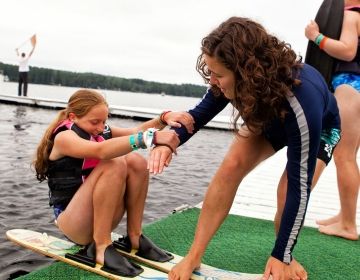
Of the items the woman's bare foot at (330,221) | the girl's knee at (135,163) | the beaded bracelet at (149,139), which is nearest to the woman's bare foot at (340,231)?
the woman's bare foot at (330,221)

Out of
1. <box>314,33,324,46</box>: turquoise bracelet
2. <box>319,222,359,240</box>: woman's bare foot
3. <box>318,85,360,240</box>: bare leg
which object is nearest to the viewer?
<box>318,85,360,240</box>: bare leg

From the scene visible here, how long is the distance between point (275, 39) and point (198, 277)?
1.36 meters

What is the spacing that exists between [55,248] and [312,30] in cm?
248

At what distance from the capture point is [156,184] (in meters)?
6.88

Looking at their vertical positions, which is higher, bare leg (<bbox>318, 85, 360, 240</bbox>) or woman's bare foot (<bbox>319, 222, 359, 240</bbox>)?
bare leg (<bbox>318, 85, 360, 240</bbox>)

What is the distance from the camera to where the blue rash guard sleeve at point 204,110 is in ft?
8.77

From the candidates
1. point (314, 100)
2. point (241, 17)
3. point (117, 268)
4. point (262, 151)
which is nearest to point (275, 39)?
point (241, 17)

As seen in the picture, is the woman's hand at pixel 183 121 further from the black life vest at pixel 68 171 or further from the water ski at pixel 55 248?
the water ski at pixel 55 248

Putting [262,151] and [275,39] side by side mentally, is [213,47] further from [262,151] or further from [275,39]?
[262,151]

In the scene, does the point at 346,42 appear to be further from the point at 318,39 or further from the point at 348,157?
the point at 348,157

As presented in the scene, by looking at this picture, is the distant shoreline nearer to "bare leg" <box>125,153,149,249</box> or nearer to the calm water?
the calm water

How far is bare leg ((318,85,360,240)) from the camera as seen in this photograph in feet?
10.8

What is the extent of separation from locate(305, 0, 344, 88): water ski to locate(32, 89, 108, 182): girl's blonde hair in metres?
1.75

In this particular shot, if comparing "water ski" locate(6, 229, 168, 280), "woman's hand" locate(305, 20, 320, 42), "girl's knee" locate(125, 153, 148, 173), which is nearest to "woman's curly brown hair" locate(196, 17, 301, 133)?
"girl's knee" locate(125, 153, 148, 173)
